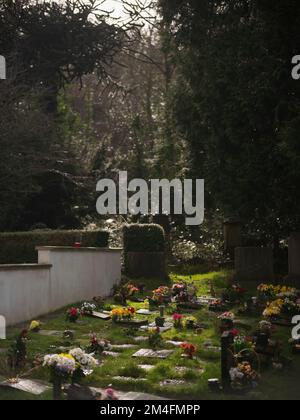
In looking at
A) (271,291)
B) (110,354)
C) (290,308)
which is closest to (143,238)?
(271,291)

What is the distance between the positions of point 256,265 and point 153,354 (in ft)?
29.1

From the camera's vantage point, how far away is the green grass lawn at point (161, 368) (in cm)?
768

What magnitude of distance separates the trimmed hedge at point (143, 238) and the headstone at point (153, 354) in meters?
9.28

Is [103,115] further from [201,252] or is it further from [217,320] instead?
[217,320]

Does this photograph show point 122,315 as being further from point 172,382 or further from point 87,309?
point 172,382

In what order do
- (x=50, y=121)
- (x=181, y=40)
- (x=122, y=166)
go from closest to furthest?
(x=181, y=40) → (x=50, y=121) → (x=122, y=166)

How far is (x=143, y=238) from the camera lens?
19219 mm

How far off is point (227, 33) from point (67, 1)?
27.2 feet

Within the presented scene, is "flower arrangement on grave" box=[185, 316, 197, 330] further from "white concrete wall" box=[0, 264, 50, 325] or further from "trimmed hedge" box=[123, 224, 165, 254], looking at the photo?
"trimmed hedge" box=[123, 224, 165, 254]

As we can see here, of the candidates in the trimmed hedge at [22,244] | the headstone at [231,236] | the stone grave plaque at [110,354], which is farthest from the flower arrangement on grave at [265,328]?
the headstone at [231,236]

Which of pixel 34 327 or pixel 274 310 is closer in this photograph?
pixel 34 327

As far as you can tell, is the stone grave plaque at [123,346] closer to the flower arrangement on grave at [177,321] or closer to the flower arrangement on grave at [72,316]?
the flower arrangement on grave at [177,321]

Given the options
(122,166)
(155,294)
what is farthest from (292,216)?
(122,166)

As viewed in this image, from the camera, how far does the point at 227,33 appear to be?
17234 millimetres
